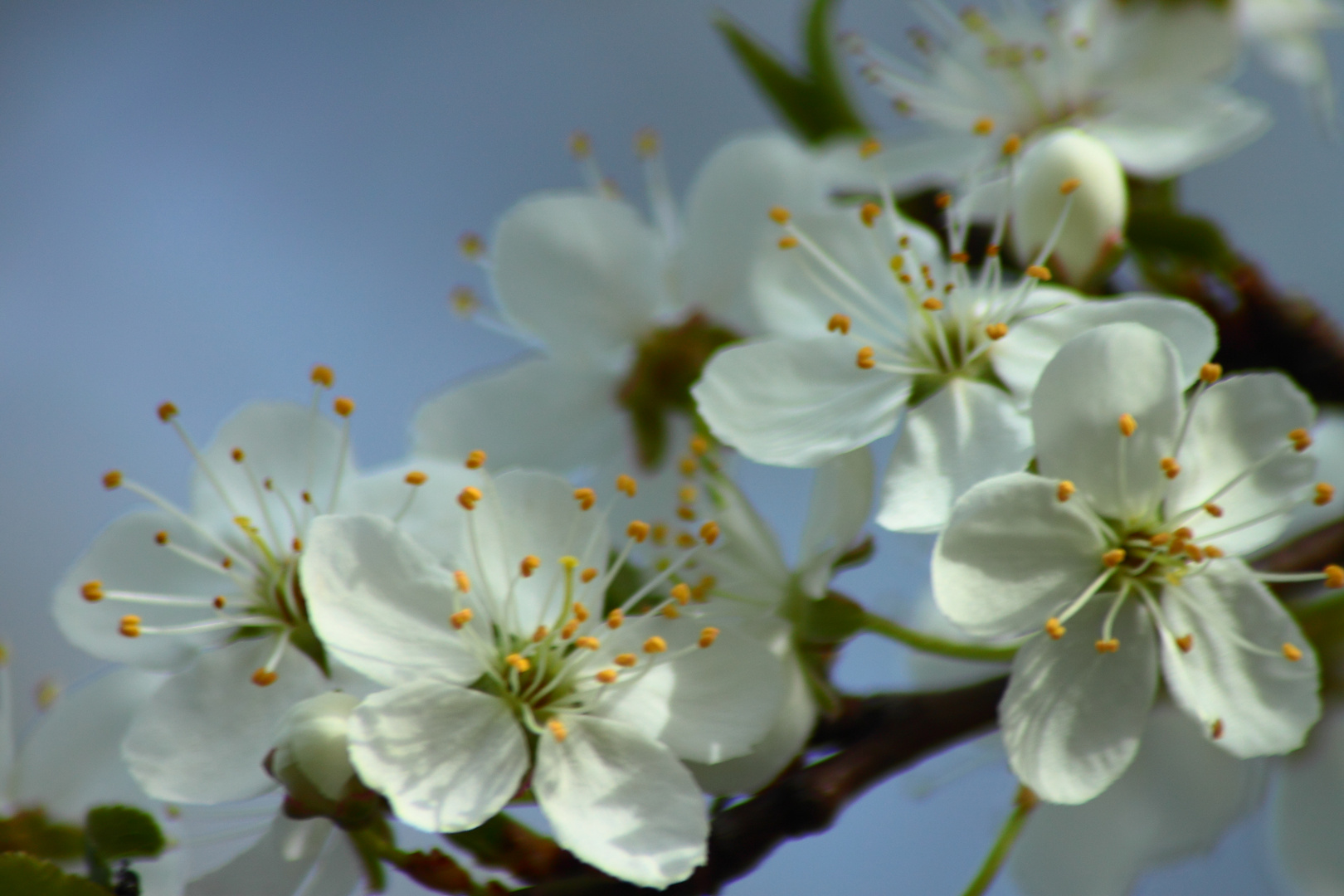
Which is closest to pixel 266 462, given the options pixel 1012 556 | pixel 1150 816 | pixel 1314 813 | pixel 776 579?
pixel 776 579

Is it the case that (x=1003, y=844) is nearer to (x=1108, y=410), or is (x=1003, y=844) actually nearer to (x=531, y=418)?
(x=1108, y=410)

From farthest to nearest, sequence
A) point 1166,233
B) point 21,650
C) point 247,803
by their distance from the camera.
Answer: point 21,650 → point 1166,233 → point 247,803

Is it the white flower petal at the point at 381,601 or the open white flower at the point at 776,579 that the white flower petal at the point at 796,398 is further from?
the white flower petal at the point at 381,601

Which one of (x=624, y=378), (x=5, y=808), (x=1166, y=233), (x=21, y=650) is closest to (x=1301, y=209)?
(x=1166, y=233)

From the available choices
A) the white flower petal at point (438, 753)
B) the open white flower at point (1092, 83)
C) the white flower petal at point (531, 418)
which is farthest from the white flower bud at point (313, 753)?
the open white flower at point (1092, 83)

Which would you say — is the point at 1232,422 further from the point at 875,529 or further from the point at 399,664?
the point at 399,664

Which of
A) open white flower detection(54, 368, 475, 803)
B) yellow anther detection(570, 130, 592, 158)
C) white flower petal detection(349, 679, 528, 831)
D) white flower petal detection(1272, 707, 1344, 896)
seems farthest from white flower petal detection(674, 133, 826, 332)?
white flower petal detection(1272, 707, 1344, 896)

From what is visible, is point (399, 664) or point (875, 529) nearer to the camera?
point (399, 664)
